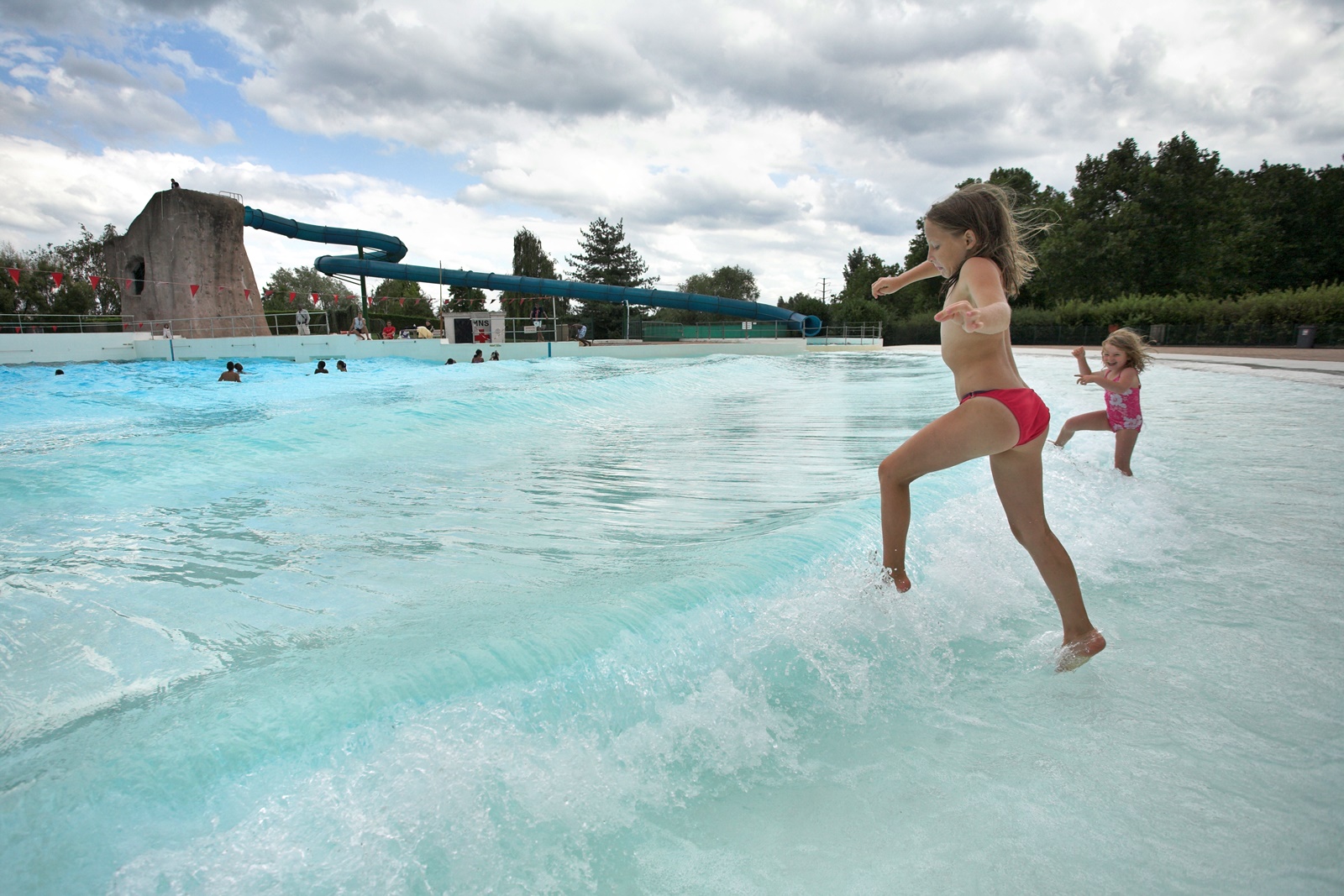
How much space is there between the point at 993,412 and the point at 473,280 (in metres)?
41.2

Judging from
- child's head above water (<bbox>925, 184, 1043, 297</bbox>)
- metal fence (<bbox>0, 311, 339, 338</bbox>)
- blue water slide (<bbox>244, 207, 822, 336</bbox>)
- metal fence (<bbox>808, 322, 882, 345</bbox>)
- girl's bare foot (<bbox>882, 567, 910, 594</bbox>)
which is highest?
blue water slide (<bbox>244, 207, 822, 336</bbox>)

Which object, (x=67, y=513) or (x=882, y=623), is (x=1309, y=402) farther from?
(x=67, y=513)

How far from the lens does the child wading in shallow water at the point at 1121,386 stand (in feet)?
17.7

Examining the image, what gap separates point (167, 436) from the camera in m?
8.03

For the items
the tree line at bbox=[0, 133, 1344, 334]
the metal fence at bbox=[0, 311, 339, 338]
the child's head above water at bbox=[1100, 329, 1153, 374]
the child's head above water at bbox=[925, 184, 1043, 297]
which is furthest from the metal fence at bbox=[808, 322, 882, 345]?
the child's head above water at bbox=[925, 184, 1043, 297]

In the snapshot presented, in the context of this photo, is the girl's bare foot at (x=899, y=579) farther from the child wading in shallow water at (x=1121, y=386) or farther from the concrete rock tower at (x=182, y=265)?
the concrete rock tower at (x=182, y=265)

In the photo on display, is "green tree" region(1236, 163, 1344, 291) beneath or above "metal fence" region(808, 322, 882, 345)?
above

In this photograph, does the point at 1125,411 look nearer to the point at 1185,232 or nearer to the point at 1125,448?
the point at 1125,448

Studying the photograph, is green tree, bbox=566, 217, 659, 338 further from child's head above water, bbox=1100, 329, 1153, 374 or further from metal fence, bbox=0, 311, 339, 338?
child's head above water, bbox=1100, 329, 1153, 374

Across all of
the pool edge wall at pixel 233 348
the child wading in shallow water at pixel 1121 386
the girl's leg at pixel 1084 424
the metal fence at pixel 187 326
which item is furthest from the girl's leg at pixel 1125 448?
the metal fence at pixel 187 326

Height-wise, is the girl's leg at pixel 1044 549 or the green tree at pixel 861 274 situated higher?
the green tree at pixel 861 274

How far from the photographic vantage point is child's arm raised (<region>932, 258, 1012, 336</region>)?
2.23 meters

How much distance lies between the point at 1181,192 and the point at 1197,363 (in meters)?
36.3

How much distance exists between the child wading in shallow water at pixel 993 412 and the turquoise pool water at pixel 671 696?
37 centimetres
